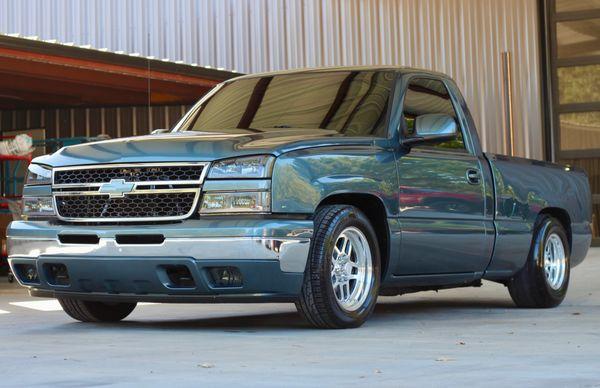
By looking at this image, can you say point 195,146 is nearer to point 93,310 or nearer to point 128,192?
point 128,192

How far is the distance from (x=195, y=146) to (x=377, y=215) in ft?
4.14

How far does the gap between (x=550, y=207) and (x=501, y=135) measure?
1241 cm

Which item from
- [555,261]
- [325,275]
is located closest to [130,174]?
[325,275]

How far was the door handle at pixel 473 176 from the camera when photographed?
8.64 metres

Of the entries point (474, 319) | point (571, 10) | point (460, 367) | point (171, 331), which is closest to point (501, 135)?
point (571, 10)

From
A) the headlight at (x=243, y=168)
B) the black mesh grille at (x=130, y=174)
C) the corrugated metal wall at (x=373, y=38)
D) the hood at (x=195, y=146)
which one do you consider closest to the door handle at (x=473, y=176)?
the hood at (x=195, y=146)

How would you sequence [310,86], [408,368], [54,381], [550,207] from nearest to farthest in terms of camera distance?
[54,381], [408,368], [310,86], [550,207]

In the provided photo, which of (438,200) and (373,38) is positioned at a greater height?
(373,38)

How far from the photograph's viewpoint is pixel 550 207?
9.84m

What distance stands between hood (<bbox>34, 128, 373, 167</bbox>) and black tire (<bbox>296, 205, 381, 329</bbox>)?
1.38ft

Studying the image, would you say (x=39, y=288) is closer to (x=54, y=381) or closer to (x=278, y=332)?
(x=278, y=332)

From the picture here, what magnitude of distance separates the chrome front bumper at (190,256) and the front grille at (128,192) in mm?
101

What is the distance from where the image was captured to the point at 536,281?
962 centimetres

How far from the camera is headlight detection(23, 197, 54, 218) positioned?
25.4 feet
